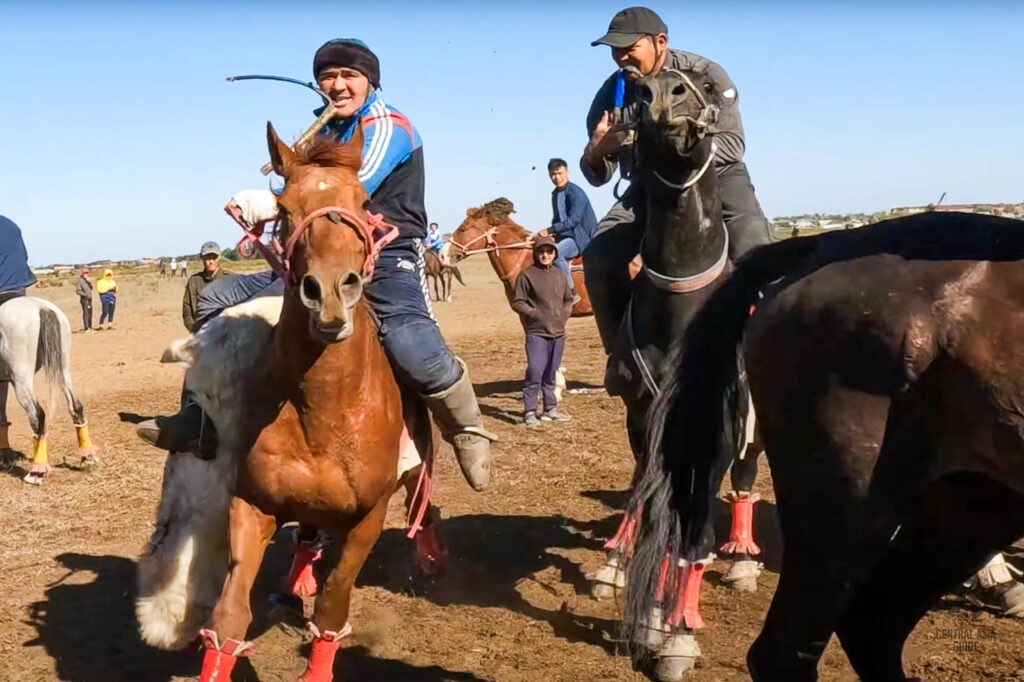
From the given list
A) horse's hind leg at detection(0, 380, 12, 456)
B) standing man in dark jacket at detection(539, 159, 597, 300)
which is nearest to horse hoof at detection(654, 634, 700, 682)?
horse's hind leg at detection(0, 380, 12, 456)

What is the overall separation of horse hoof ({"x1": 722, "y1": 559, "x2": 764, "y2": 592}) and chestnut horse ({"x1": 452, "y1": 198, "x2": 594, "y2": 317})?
8.96m

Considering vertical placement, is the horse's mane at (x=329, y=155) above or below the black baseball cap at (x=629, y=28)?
below

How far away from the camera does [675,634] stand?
5086 millimetres

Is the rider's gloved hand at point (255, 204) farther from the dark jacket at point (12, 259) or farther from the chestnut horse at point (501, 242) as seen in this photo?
the chestnut horse at point (501, 242)

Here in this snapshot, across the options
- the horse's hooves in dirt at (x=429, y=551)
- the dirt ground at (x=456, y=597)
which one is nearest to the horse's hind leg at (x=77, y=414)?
the dirt ground at (x=456, y=597)

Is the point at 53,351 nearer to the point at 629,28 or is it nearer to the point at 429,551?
the point at 429,551

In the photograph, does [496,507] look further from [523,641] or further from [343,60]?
[343,60]

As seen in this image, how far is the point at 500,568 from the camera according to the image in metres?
7.04

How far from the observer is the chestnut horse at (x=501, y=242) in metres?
16.3

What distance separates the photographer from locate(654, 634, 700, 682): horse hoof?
5.10 m

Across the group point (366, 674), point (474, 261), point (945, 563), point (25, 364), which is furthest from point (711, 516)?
point (474, 261)

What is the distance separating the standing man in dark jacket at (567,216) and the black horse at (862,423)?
1040 centimetres

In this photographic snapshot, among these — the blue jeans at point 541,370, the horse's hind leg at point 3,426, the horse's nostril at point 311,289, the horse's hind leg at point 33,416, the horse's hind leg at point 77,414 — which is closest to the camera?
the horse's nostril at point 311,289

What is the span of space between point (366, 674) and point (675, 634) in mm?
1558
